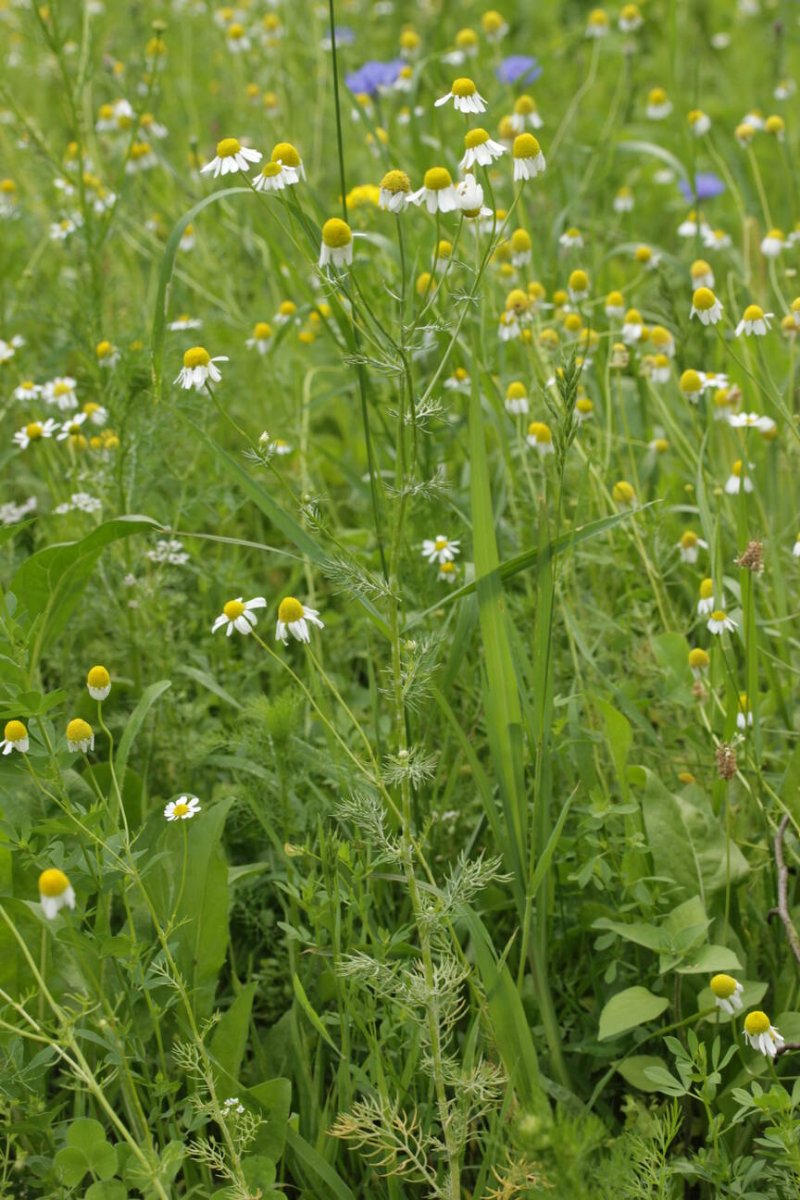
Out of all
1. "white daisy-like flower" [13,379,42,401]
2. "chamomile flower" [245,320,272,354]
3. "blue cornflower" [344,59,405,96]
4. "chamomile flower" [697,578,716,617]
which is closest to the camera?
"chamomile flower" [697,578,716,617]

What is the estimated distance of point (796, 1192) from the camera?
53.9 inches

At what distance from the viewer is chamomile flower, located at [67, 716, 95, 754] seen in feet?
4.78

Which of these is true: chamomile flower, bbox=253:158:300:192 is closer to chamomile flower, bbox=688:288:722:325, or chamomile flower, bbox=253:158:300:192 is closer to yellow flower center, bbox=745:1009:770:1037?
chamomile flower, bbox=688:288:722:325

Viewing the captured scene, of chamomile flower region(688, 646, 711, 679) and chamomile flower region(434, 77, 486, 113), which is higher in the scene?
chamomile flower region(434, 77, 486, 113)

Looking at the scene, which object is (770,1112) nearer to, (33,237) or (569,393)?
(569,393)

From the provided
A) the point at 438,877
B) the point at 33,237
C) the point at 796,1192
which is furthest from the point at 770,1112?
the point at 33,237

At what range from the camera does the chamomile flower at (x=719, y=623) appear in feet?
5.74

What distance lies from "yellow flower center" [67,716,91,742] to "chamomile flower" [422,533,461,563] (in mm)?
765

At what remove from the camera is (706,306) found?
6.22ft

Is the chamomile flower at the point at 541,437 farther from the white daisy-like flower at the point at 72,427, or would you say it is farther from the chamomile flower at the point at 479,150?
the white daisy-like flower at the point at 72,427

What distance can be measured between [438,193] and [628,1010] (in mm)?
1009

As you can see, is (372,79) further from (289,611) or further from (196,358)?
(289,611)

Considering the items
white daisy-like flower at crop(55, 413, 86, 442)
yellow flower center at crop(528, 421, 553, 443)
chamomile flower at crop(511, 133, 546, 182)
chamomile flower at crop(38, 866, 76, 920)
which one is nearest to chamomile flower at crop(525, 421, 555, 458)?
yellow flower center at crop(528, 421, 553, 443)

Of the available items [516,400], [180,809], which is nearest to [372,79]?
[516,400]
